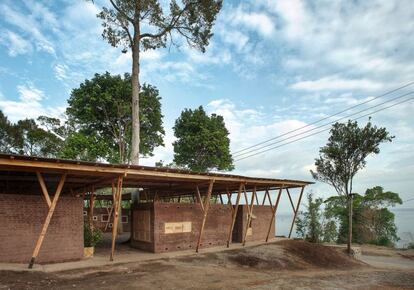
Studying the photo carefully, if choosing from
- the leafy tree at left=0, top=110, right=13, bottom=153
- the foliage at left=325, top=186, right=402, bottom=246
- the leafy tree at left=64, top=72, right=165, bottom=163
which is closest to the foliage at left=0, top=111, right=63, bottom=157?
the leafy tree at left=0, top=110, right=13, bottom=153

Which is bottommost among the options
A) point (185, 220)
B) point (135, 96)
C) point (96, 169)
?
point (185, 220)

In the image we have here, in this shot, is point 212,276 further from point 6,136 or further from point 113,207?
point 6,136

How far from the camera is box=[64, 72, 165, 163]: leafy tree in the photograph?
2584 cm

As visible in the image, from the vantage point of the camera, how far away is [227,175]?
1675 centimetres

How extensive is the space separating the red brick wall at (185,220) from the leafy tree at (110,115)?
10802 mm

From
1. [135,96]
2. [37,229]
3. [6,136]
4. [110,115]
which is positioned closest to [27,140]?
[6,136]

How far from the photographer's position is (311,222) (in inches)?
1102

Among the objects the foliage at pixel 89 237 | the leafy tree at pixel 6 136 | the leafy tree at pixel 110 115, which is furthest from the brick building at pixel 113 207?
the leafy tree at pixel 6 136

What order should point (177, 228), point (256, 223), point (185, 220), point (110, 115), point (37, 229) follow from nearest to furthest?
point (37, 229), point (177, 228), point (185, 220), point (256, 223), point (110, 115)

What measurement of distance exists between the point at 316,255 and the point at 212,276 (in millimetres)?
9441

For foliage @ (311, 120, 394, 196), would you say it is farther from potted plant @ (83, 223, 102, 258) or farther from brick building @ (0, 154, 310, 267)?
potted plant @ (83, 223, 102, 258)

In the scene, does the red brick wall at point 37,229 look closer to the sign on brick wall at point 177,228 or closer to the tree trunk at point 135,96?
the sign on brick wall at point 177,228

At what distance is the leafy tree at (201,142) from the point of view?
1318 inches

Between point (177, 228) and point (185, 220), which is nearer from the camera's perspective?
point (177, 228)
